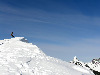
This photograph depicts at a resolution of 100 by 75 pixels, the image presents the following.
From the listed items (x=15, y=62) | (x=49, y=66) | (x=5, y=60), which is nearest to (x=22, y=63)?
(x=15, y=62)

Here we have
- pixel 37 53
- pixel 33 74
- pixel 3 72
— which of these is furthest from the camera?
pixel 37 53

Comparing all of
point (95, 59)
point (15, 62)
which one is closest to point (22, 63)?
point (15, 62)

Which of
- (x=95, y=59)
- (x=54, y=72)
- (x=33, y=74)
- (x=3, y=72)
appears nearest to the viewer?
(x=3, y=72)

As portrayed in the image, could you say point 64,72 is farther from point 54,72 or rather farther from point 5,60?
point 5,60

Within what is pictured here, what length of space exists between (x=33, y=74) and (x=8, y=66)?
1.97 metres

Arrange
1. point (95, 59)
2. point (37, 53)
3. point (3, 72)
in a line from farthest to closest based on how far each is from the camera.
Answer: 1. point (95, 59)
2. point (37, 53)
3. point (3, 72)

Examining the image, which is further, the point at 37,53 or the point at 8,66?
the point at 37,53

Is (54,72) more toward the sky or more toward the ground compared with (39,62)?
more toward the ground

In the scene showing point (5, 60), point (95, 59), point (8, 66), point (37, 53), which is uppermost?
point (95, 59)

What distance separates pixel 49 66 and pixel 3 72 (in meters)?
4.28

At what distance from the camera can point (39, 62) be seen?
43.2 feet

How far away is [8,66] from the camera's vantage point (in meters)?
11.0

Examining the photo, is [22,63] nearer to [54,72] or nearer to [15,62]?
[15,62]

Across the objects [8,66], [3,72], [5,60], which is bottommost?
[3,72]
